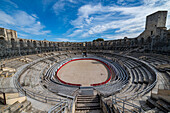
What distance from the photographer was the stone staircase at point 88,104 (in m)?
7.80

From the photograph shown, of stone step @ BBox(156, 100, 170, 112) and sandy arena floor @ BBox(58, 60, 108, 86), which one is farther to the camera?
sandy arena floor @ BBox(58, 60, 108, 86)

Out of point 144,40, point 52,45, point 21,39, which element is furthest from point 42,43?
point 144,40

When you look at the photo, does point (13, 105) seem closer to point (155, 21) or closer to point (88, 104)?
point (88, 104)

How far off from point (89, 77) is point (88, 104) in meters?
8.85

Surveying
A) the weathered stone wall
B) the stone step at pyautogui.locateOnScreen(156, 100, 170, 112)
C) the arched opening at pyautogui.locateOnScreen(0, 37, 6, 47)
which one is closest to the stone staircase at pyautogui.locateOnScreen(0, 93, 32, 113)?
the stone step at pyautogui.locateOnScreen(156, 100, 170, 112)

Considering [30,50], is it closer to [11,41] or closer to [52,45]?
[11,41]

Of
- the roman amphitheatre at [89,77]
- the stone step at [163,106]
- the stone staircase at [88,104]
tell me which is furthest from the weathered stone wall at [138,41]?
the stone staircase at [88,104]

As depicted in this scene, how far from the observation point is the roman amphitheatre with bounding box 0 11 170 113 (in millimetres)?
5125

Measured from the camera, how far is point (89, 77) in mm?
17203

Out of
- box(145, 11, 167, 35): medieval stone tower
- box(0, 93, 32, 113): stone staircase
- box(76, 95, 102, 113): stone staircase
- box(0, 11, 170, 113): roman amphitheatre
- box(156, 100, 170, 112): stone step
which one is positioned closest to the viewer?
box(0, 93, 32, 113): stone staircase

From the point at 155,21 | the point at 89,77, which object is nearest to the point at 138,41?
the point at 155,21

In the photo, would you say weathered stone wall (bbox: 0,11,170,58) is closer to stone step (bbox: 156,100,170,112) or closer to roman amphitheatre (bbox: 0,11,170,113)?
roman amphitheatre (bbox: 0,11,170,113)

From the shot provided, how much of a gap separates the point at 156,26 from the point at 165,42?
21.8 feet

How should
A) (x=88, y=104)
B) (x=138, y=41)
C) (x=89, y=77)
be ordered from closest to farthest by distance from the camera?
(x=88, y=104) < (x=89, y=77) < (x=138, y=41)
